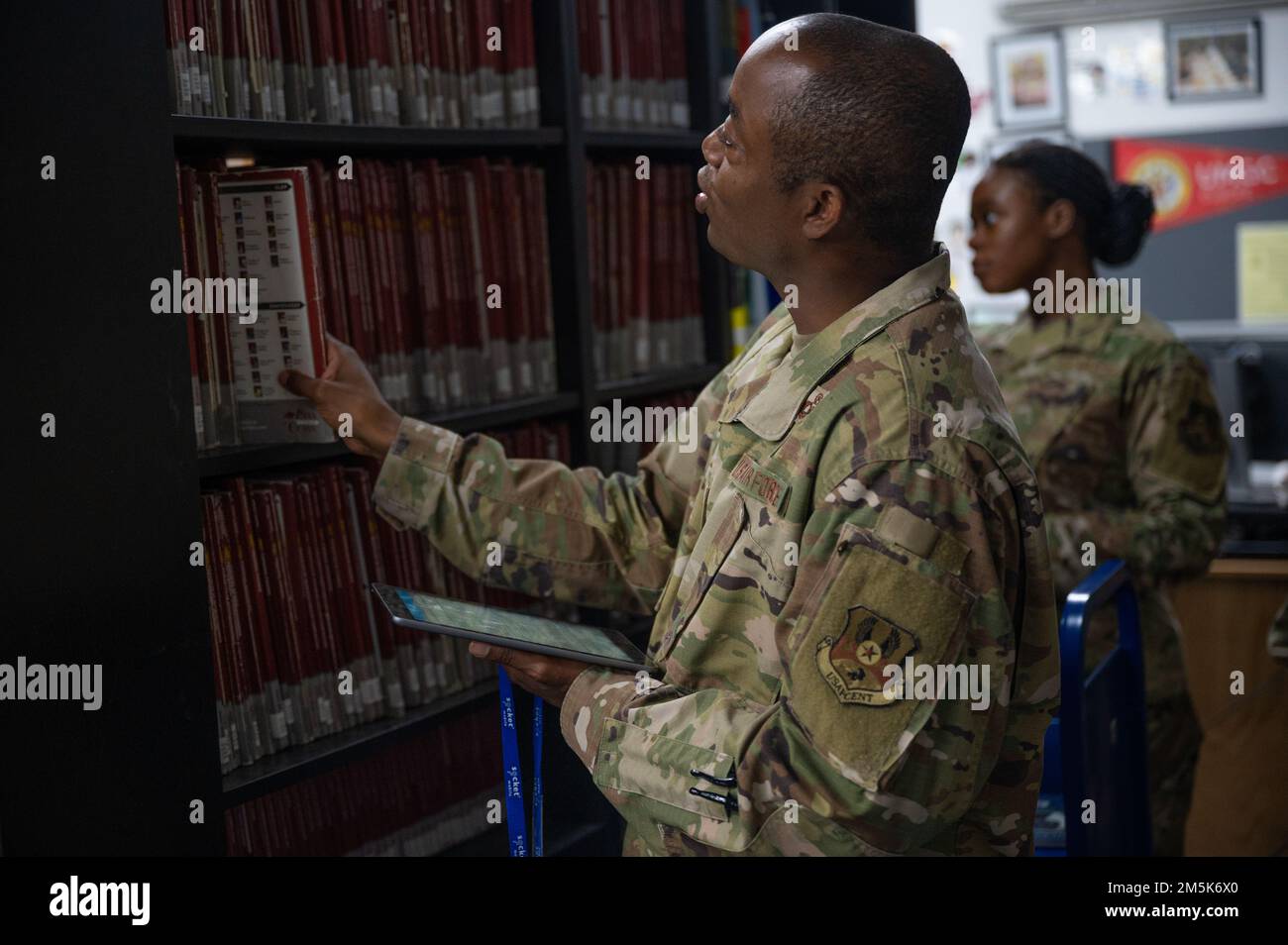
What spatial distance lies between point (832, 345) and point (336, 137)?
0.67 metres

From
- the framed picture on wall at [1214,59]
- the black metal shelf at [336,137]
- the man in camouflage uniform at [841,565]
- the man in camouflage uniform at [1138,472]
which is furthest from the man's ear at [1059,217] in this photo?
the framed picture on wall at [1214,59]

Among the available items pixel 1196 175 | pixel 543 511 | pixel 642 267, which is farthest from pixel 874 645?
pixel 1196 175

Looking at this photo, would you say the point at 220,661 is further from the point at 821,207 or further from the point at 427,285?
the point at 821,207

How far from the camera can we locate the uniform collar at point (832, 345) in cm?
125

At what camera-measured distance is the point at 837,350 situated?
1260mm

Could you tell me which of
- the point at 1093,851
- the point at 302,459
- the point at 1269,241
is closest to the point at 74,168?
the point at 302,459

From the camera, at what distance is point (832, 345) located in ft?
4.17

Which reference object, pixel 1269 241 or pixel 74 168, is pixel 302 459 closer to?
pixel 74 168

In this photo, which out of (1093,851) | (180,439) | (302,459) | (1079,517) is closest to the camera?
(180,439)

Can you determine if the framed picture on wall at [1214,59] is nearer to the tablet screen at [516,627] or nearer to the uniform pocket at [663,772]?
the tablet screen at [516,627]

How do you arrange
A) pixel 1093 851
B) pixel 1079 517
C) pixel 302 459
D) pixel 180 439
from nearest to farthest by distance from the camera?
pixel 180 439 → pixel 302 459 → pixel 1093 851 → pixel 1079 517

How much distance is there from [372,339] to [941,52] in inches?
31.8

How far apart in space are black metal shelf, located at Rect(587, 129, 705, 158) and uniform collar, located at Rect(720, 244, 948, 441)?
77cm

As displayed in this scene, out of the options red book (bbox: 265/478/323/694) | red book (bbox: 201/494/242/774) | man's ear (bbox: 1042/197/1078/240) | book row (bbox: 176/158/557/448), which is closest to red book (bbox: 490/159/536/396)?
book row (bbox: 176/158/557/448)
